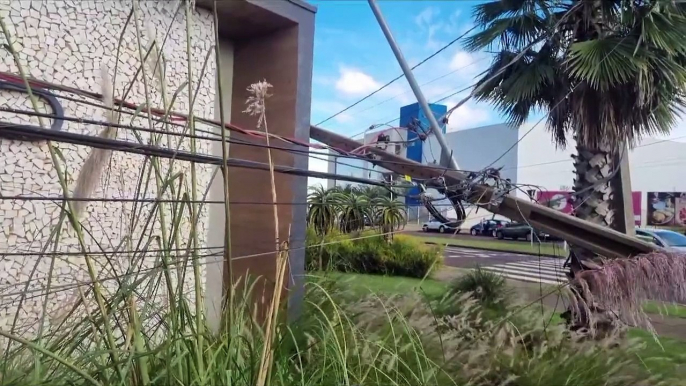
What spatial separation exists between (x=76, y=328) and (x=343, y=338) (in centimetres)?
128

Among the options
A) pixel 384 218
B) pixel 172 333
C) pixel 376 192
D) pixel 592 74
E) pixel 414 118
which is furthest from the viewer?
pixel 376 192

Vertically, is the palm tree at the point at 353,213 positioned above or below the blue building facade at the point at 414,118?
below

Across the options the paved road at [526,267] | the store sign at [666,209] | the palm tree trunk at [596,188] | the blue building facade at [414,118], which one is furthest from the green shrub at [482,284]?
the store sign at [666,209]

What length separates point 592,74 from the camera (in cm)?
613

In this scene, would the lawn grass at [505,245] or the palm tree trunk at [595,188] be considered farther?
the palm tree trunk at [595,188]

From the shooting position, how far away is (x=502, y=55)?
7430 millimetres

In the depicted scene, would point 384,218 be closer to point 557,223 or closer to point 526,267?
point 557,223

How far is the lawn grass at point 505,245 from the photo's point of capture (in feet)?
17.4

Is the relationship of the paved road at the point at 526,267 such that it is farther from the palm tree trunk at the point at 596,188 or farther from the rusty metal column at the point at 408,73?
the rusty metal column at the point at 408,73

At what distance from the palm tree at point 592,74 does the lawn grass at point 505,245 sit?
946 millimetres

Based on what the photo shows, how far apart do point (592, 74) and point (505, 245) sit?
1913 cm

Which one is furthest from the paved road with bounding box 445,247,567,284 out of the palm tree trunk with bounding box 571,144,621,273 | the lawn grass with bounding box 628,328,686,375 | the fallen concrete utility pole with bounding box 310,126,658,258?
the lawn grass with bounding box 628,328,686,375

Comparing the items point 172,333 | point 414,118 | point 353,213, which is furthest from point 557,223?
point 172,333

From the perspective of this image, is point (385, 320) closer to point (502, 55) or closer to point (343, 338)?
point (343, 338)
